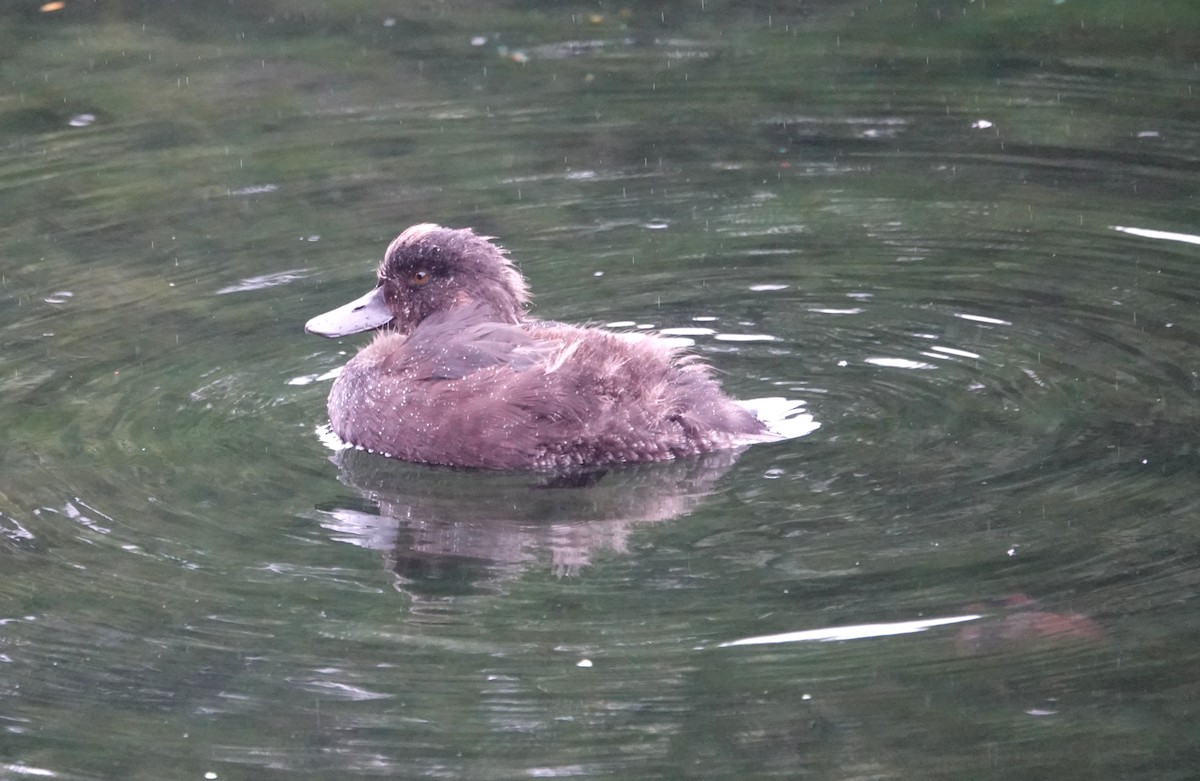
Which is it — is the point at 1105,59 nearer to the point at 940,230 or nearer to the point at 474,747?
the point at 940,230

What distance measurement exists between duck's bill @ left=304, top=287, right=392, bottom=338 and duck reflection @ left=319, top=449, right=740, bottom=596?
0.68m

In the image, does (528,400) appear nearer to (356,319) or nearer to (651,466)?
(651,466)

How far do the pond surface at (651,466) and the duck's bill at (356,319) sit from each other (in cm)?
41

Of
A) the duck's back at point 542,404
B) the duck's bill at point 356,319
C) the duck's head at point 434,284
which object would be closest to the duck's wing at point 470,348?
the duck's back at point 542,404

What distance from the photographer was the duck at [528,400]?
7059 mm

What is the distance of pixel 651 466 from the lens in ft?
23.5

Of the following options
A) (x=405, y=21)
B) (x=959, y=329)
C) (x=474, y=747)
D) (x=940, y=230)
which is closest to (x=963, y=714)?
(x=474, y=747)

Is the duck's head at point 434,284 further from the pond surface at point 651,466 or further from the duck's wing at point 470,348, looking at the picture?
the pond surface at point 651,466

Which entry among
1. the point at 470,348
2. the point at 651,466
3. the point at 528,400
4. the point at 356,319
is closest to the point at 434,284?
the point at 356,319

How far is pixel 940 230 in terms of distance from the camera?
9.66m

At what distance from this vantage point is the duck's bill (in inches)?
313

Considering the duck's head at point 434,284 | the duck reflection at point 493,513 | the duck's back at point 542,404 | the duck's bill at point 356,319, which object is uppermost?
the duck's head at point 434,284

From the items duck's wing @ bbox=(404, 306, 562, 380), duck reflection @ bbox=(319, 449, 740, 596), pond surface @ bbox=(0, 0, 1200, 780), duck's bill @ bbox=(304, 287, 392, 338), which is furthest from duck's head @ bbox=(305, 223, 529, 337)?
duck reflection @ bbox=(319, 449, 740, 596)

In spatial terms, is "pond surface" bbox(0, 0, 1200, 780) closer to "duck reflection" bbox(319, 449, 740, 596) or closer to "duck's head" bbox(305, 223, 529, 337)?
"duck reflection" bbox(319, 449, 740, 596)
